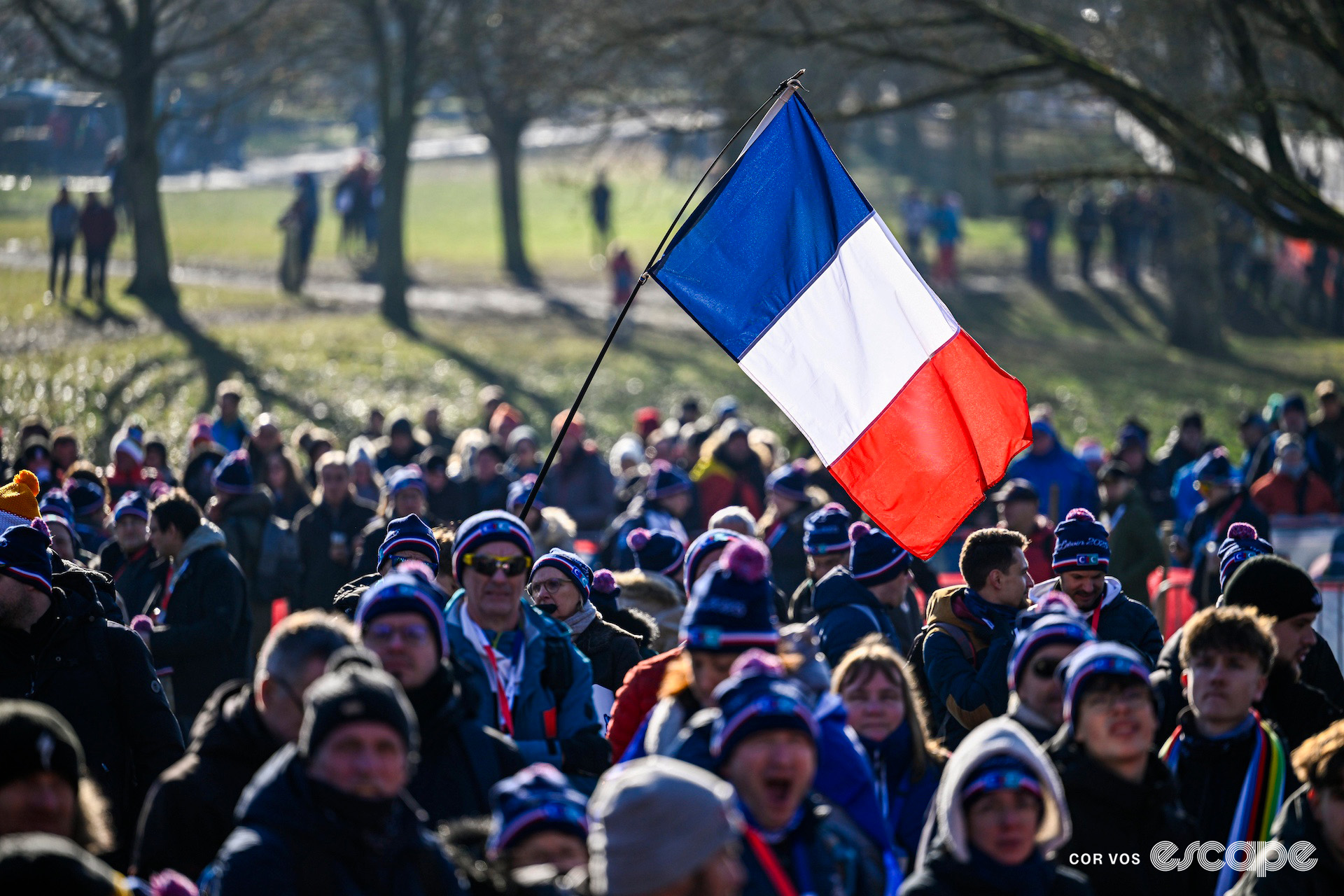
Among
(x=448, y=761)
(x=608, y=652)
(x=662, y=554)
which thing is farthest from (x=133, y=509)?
(x=448, y=761)

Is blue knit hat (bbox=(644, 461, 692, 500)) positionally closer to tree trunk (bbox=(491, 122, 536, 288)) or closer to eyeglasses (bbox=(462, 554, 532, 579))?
eyeglasses (bbox=(462, 554, 532, 579))

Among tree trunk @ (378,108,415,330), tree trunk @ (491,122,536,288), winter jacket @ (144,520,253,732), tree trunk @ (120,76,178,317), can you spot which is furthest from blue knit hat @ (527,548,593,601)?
tree trunk @ (491,122,536,288)

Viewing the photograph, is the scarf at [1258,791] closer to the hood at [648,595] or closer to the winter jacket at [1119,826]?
the winter jacket at [1119,826]

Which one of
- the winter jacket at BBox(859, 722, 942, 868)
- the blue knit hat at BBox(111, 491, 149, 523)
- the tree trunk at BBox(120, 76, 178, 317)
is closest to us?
the winter jacket at BBox(859, 722, 942, 868)

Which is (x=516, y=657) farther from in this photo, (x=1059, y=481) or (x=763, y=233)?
(x=1059, y=481)

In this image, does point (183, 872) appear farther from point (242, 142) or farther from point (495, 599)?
point (242, 142)

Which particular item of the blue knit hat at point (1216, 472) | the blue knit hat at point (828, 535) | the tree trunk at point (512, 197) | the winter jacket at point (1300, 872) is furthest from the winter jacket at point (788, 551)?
the tree trunk at point (512, 197)

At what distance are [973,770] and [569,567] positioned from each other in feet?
10.5

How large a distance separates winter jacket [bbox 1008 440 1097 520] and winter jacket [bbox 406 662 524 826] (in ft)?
31.0

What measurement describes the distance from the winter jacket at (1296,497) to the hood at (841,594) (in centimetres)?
763

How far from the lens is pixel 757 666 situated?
4.37m

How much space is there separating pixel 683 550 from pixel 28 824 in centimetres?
→ 577

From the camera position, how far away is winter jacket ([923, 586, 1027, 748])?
663 cm

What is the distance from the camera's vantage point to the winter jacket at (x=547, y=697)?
563cm
